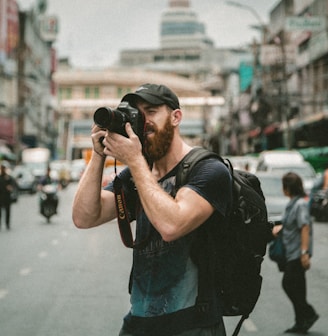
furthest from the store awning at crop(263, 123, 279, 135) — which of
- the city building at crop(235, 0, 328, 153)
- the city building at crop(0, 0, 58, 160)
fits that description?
the city building at crop(0, 0, 58, 160)

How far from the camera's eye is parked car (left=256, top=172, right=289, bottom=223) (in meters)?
18.9

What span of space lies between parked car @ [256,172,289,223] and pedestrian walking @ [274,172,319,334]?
361 inches

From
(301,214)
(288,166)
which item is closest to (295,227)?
(301,214)

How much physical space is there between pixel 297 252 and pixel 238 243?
16.4 feet

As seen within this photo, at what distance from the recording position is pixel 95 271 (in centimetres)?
1368

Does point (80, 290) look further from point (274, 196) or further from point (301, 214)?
point (274, 196)

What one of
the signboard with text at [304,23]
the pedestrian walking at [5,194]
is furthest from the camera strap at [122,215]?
the signboard with text at [304,23]

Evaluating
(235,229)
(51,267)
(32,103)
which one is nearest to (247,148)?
(32,103)

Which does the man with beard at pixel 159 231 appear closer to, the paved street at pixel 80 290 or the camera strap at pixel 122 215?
the camera strap at pixel 122 215

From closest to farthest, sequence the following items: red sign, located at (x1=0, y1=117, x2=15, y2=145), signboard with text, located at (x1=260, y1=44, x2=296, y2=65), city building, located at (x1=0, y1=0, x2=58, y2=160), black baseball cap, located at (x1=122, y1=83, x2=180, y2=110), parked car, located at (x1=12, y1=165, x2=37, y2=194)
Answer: black baseball cap, located at (x1=122, y1=83, x2=180, y2=110), signboard with text, located at (x1=260, y1=44, x2=296, y2=65), parked car, located at (x1=12, y1=165, x2=37, y2=194), red sign, located at (x1=0, y1=117, x2=15, y2=145), city building, located at (x1=0, y1=0, x2=58, y2=160)

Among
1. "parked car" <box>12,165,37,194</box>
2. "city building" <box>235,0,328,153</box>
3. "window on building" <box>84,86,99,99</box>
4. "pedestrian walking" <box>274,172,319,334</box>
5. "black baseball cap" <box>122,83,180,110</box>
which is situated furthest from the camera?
"window on building" <box>84,86,99,99</box>

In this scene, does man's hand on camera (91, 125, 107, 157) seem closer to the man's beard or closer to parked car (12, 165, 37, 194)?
the man's beard

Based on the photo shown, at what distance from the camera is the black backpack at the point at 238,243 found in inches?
148

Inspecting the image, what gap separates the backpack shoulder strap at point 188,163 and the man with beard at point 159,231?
2 centimetres
